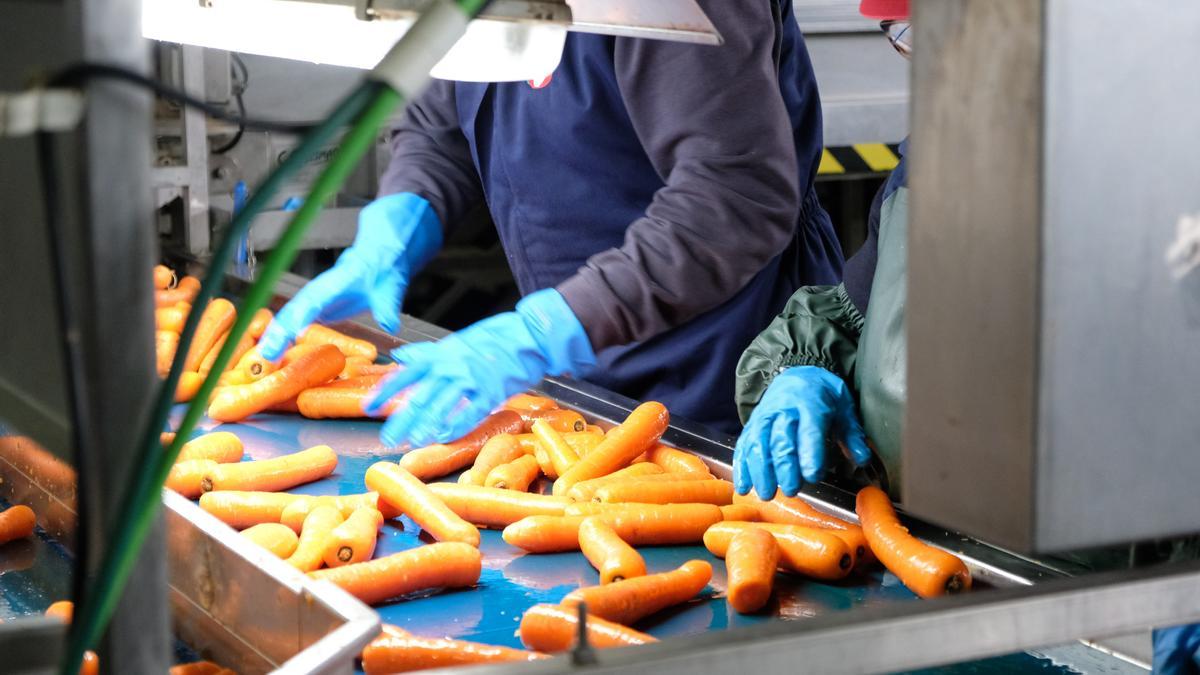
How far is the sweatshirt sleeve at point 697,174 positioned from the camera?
9.45 feet

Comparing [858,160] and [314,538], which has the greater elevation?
[314,538]

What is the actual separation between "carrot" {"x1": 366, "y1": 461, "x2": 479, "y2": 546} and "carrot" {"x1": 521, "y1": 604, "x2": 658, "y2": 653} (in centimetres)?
41

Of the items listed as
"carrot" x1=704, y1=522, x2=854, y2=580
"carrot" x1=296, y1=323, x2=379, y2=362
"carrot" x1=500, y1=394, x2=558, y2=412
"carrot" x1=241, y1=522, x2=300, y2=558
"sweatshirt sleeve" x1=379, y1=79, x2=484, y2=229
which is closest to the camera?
"carrot" x1=704, y1=522, x2=854, y2=580

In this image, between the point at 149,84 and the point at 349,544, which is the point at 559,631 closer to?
the point at 349,544

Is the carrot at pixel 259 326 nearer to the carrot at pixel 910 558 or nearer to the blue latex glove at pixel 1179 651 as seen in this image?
the carrot at pixel 910 558

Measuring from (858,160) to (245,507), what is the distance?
437 centimetres

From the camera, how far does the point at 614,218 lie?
341cm

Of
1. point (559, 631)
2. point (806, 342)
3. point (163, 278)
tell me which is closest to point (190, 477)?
point (559, 631)

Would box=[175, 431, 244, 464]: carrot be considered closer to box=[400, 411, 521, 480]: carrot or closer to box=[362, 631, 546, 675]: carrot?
box=[400, 411, 521, 480]: carrot

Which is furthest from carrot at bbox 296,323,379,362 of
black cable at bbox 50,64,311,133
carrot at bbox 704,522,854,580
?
black cable at bbox 50,64,311,133

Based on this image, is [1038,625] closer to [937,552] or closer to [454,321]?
[937,552]

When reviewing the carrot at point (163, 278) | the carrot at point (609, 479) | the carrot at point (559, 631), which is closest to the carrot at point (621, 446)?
the carrot at point (609, 479)

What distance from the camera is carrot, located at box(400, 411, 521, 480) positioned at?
271 centimetres

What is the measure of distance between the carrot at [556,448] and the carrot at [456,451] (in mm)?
111
